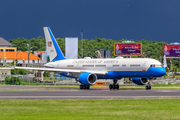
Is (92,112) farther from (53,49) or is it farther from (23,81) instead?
(23,81)

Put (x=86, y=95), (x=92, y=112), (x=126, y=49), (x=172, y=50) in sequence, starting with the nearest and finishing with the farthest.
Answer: (x=92, y=112) → (x=86, y=95) → (x=126, y=49) → (x=172, y=50)

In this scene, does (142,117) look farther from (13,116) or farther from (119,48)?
(119,48)

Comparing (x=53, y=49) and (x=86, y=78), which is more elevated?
(x=53, y=49)

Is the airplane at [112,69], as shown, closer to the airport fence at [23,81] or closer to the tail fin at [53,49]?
the tail fin at [53,49]

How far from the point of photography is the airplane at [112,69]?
46875mm

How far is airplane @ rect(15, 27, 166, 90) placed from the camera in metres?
46.9

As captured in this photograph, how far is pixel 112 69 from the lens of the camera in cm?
4975

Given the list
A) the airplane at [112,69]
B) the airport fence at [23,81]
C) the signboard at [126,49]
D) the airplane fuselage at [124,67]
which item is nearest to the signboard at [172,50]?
the signboard at [126,49]

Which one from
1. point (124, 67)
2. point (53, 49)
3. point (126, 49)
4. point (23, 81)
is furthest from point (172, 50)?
point (124, 67)

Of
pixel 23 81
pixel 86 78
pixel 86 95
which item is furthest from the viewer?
pixel 23 81

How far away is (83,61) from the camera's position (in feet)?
178

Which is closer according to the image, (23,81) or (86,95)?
(86,95)

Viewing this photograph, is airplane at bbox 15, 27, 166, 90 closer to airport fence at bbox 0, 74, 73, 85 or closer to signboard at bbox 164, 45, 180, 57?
airport fence at bbox 0, 74, 73, 85

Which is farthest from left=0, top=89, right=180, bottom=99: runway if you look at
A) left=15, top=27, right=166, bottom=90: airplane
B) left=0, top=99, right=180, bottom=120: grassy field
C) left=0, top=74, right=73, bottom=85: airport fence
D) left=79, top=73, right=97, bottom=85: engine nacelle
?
left=0, top=74, right=73, bottom=85: airport fence
